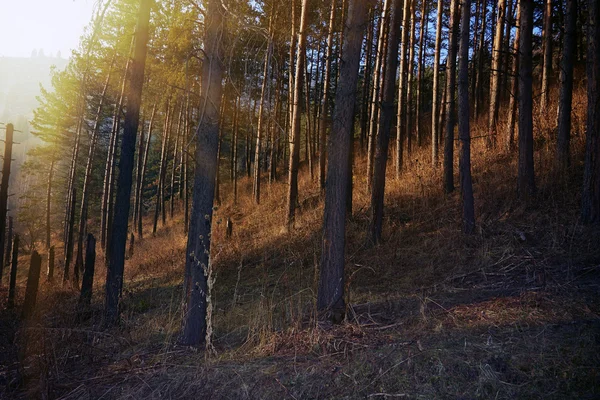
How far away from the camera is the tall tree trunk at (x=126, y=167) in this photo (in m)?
7.88

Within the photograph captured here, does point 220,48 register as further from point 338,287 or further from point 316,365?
point 316,365

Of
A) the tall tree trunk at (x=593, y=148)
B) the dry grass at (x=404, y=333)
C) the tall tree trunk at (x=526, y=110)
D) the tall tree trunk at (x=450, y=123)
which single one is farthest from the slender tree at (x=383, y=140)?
the tall tree trunk at (x=593, y=148)

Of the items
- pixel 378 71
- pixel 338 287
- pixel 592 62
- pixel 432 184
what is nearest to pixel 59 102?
pixel 378 71

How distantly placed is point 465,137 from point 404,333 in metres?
6.10

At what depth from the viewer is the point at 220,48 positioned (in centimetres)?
491

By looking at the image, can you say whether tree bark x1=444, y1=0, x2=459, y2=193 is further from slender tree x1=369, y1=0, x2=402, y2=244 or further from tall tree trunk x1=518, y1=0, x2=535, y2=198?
slender tree x1=369, y1=0, x2=402, y2=244

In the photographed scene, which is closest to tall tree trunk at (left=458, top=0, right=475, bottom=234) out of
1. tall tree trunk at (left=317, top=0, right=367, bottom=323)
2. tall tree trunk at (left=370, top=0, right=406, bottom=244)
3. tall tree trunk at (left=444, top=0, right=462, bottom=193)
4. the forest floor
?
the forest floor

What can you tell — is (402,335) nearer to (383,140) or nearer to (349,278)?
(349,278)

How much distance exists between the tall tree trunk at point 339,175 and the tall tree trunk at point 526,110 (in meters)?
6.11

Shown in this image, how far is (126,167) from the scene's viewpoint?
8164 millimetres

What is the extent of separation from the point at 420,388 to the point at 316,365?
3.36 feet

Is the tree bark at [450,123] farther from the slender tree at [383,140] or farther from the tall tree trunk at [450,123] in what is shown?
the slender tree at [383,140]

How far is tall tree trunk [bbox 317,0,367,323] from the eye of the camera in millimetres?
4824

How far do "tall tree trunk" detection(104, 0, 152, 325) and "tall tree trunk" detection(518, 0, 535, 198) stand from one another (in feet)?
29.9
